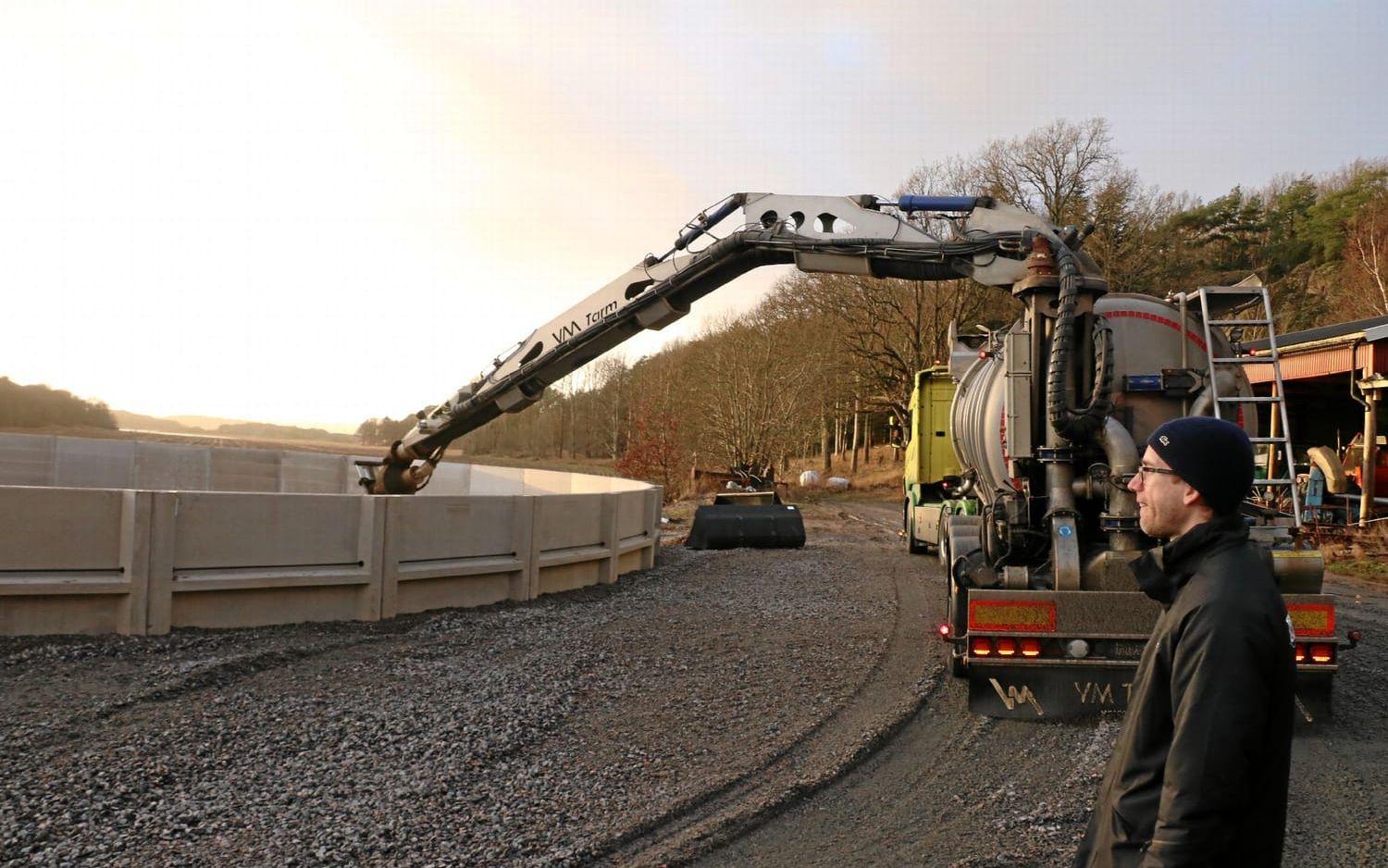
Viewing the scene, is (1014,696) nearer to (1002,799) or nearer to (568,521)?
(1002,799)

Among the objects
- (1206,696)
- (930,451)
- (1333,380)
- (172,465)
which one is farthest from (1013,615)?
(172,465)

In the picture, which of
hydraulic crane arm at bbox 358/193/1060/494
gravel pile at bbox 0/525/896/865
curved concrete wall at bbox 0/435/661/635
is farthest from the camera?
hydraulic crane arm at bbox 358/193/1060/494

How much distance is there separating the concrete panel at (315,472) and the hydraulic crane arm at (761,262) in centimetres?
1030

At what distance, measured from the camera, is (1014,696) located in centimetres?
664

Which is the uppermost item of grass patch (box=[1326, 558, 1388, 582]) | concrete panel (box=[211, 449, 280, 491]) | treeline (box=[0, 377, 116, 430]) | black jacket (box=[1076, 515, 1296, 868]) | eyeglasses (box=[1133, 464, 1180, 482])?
treeline (box=[0, 377, 116, 430])

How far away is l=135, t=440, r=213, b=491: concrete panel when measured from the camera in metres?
23.5

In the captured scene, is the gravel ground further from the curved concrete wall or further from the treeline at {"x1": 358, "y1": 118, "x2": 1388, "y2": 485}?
the treeline at {"x1": 358, "y1": 118, "x2": 1388, "y2": 485}

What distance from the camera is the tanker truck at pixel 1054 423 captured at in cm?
652

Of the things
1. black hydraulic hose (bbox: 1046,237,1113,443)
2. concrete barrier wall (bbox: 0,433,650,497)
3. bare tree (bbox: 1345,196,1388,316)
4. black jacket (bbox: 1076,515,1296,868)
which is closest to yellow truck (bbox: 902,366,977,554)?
black hydraulic hose (bbox: 1046,237,1113,443)

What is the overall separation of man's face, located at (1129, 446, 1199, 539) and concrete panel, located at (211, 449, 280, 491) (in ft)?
79.0

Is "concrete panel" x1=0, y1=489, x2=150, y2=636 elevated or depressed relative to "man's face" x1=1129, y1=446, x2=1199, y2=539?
depressed

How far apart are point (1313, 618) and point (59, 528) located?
938cm

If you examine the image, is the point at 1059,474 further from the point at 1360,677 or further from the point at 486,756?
the point at 486,756

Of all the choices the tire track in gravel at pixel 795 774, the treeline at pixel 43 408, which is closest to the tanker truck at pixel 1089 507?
the tire track in gravel at pixel 795 774
